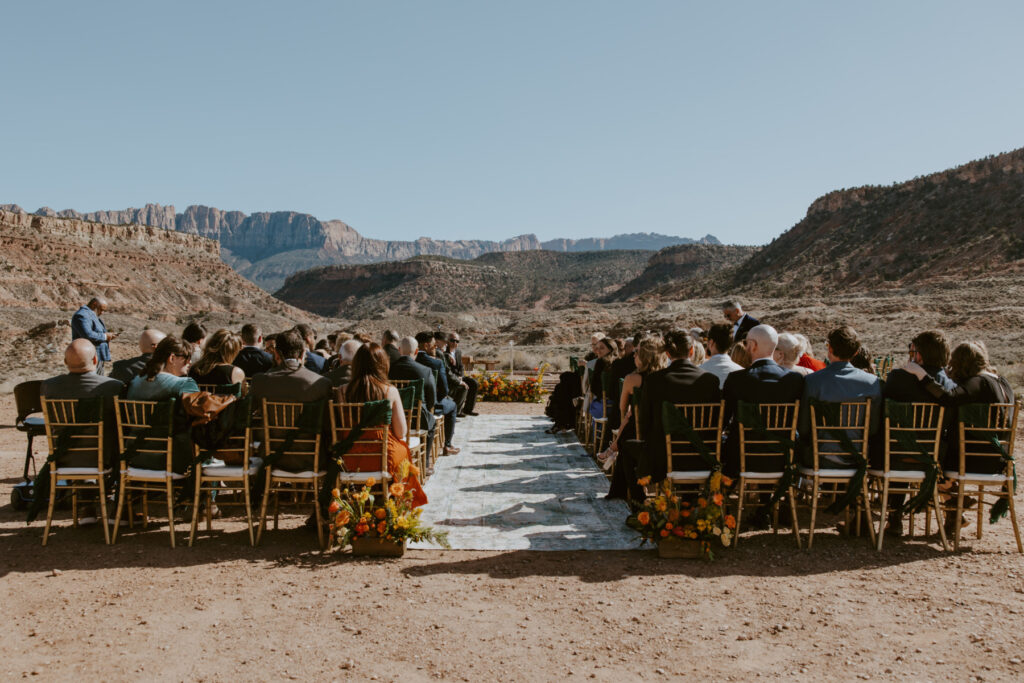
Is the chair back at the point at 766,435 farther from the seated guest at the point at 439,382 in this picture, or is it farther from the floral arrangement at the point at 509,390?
the floral arrangement at the point at 509,390

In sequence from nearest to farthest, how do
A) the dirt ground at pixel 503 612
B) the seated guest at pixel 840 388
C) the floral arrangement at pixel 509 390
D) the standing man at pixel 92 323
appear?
the dirt ground at pixel 503 612, the seated guest at pixel 840 388, the standing man at pixel 92 323, the floral arrangement at pixel 509 390

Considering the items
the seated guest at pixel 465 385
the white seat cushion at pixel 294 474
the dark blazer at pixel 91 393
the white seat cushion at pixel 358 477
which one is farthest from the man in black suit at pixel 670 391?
the seated guest at pixel 465 385

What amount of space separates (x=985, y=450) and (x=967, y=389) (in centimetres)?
45

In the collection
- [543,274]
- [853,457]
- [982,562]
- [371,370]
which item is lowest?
[982,562]

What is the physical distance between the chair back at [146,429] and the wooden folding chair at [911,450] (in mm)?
4962

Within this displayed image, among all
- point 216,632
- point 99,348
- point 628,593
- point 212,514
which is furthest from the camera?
point 99,348

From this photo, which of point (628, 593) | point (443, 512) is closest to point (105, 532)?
point (443, 512)

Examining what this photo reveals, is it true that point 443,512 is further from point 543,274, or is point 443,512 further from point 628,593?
point 543,274

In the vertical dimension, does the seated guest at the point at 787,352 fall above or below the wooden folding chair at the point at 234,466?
above

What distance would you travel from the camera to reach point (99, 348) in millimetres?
10219

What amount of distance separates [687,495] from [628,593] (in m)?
1.40

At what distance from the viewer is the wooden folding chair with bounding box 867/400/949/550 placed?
5.03 m

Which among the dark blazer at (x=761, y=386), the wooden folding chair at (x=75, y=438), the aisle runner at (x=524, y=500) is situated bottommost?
the aisle runner at (x=524, y=500)

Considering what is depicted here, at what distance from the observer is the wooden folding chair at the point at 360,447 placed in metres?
5.03
